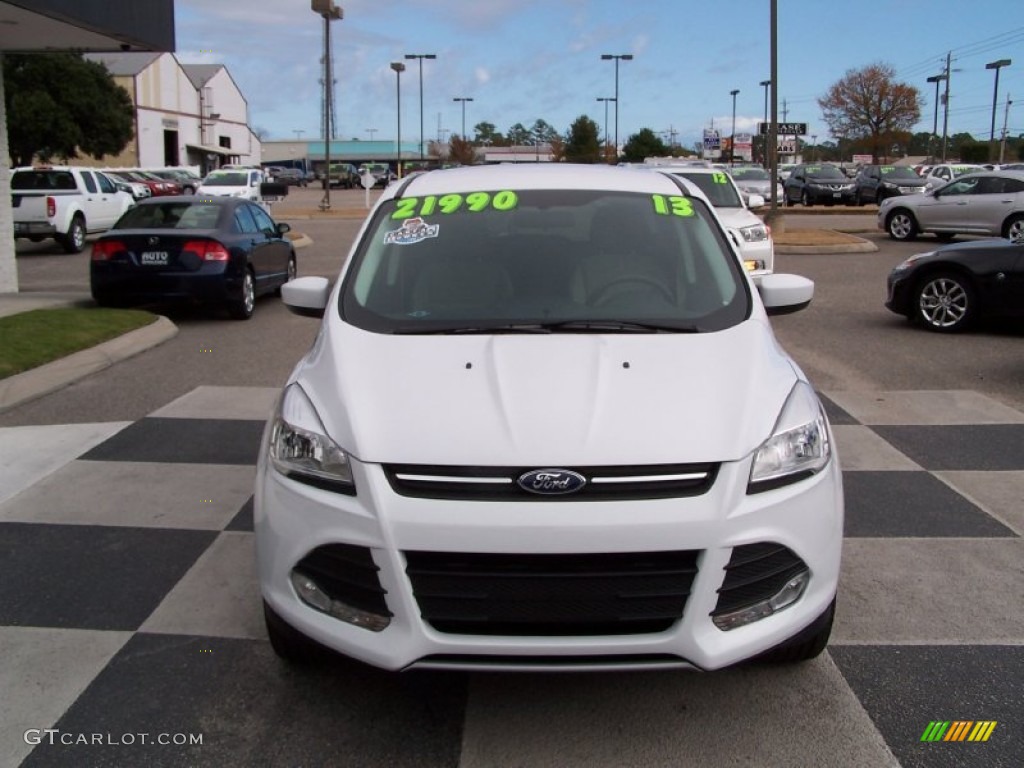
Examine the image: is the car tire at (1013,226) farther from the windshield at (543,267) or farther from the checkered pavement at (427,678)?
the windshield at (543,267)

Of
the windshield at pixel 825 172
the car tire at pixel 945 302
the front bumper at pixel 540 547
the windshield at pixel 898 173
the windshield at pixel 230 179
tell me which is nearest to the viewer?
the front bumper at pixel 540 547

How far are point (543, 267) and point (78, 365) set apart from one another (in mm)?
6007

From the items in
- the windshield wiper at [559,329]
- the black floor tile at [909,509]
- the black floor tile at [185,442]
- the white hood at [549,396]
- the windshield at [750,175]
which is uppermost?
the windshield at [750,175]

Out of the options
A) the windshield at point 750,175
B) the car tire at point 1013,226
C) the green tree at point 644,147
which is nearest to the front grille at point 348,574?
the car tire at point 1013,226

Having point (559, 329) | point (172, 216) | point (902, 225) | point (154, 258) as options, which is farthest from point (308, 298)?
point (902, 225)

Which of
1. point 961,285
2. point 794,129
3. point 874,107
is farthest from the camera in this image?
point 874,107

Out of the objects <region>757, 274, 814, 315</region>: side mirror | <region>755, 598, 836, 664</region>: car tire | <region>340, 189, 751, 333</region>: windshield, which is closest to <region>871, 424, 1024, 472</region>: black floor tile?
<region>757, 274, 814, 315</region>: side mirror

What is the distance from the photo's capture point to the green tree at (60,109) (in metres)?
46.8

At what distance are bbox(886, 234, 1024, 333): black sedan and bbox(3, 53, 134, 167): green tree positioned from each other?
43.8 m

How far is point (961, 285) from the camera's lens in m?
10.5

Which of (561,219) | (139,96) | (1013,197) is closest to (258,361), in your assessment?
(561,219)

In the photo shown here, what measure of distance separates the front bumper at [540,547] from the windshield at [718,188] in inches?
440

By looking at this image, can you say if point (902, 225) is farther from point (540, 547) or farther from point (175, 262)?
point (540, 547)

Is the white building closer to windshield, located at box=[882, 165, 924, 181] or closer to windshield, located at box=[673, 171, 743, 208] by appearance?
windshield, located at box=[882, 165, 924, 181]
